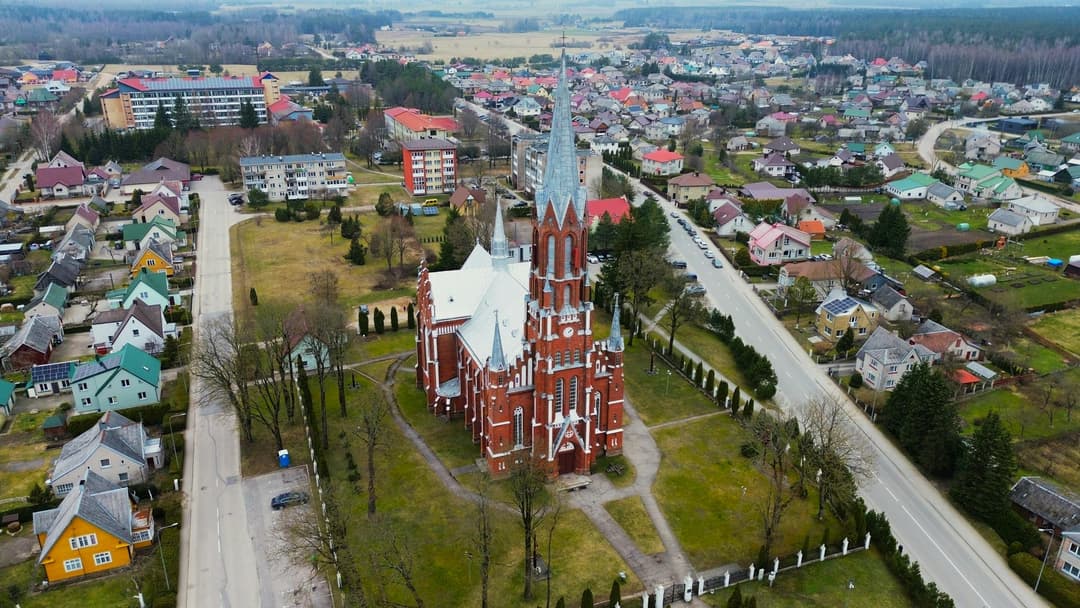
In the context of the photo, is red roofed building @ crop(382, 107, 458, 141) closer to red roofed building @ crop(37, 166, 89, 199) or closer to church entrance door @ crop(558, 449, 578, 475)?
red roofed building @ crop(37, 166, 89, 199)

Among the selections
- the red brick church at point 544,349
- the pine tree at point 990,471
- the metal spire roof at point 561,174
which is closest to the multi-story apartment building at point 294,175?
the red brick church at point 544,349

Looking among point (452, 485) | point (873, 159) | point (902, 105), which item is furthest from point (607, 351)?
point (902, 105)

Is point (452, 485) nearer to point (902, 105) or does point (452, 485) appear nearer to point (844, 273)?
point (844, 273)

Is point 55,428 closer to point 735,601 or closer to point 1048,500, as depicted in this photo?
point 735,601

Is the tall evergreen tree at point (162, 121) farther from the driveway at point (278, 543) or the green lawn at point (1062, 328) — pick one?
the green lawn at point (1062, 328)

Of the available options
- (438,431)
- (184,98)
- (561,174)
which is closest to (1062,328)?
(561,174)

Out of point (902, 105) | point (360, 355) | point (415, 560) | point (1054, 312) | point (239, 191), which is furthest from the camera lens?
point (902, 105)

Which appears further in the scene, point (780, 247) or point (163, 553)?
point (780, 247)

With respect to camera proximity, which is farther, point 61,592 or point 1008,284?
point 1008,284
